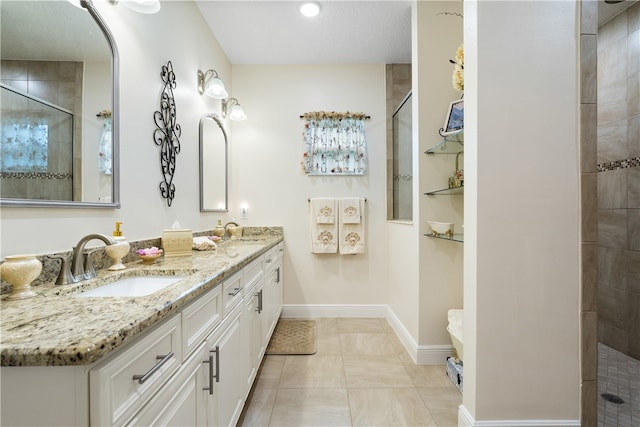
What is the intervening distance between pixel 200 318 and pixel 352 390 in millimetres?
1270

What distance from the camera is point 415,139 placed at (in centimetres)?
217

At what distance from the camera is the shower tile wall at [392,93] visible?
3.04m

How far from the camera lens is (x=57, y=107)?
3.35 feet

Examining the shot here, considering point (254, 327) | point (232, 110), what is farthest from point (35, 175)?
point (232, 110)

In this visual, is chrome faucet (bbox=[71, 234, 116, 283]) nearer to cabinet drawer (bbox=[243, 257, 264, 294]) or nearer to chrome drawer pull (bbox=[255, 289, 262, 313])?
cabinet drawer (bbox=[243, 257, 264, 294])

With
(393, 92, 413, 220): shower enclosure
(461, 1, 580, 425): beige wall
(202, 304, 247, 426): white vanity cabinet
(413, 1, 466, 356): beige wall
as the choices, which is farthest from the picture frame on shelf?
(202, 304, 247, 426): white vanity cabinet

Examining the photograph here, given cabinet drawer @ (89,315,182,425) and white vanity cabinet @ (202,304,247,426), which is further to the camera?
white vanity cabinet @ (202,304,247,426)

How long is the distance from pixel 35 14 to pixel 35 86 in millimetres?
286

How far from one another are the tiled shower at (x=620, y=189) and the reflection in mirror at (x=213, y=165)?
306 centimetres

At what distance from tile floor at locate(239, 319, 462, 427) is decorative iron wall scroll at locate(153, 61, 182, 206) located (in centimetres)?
139

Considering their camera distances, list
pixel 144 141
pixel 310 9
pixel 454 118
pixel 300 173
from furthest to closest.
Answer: pixel 300 173
pixel 310 9
pixel 454 118
pixel 144 141

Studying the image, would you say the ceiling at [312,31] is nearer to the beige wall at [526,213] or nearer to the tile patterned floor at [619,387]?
the beige wall at [526,213]

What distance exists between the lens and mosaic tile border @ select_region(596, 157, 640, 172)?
6.36 ft

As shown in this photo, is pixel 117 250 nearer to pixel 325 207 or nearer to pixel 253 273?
pixel 253 273
